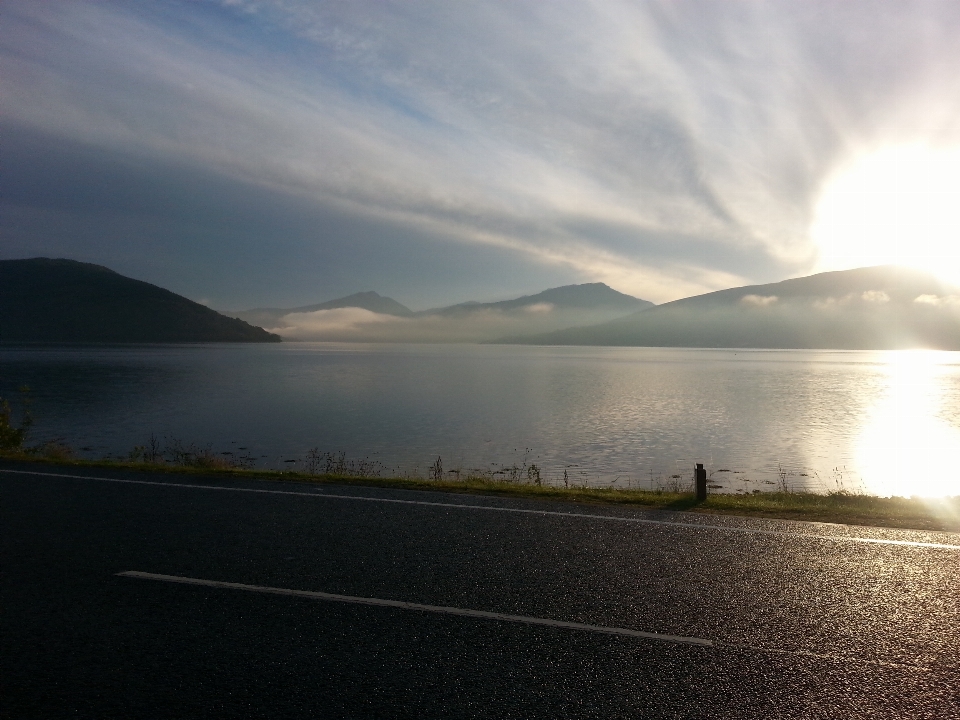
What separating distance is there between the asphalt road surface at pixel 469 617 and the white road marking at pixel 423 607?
1.1 inches

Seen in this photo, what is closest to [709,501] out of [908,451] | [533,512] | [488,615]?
[533,512]

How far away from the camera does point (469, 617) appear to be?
20.7 feet

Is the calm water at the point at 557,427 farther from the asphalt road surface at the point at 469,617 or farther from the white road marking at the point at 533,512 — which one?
the asphalt road surface at the point at 469,617

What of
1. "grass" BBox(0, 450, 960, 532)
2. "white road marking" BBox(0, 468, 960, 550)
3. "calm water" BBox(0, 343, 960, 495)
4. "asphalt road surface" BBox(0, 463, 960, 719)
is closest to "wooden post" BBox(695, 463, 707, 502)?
"grass" BBox(0, 450, 960, 532)

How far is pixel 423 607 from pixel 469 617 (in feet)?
1.70

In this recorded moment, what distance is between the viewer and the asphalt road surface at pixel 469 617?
4895 millimetres

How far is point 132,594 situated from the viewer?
6.89m

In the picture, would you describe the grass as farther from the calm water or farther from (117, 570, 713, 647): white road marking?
the calm water

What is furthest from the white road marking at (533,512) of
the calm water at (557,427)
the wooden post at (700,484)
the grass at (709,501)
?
the calm water at (557,427)

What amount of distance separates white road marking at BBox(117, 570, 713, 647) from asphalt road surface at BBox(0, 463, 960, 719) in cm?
3

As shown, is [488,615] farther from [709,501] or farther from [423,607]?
[709,501]

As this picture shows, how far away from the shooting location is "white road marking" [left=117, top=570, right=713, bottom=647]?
5910 millimetres

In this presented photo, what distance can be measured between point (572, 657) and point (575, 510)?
579cm

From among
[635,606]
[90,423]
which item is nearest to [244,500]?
[635,606]
